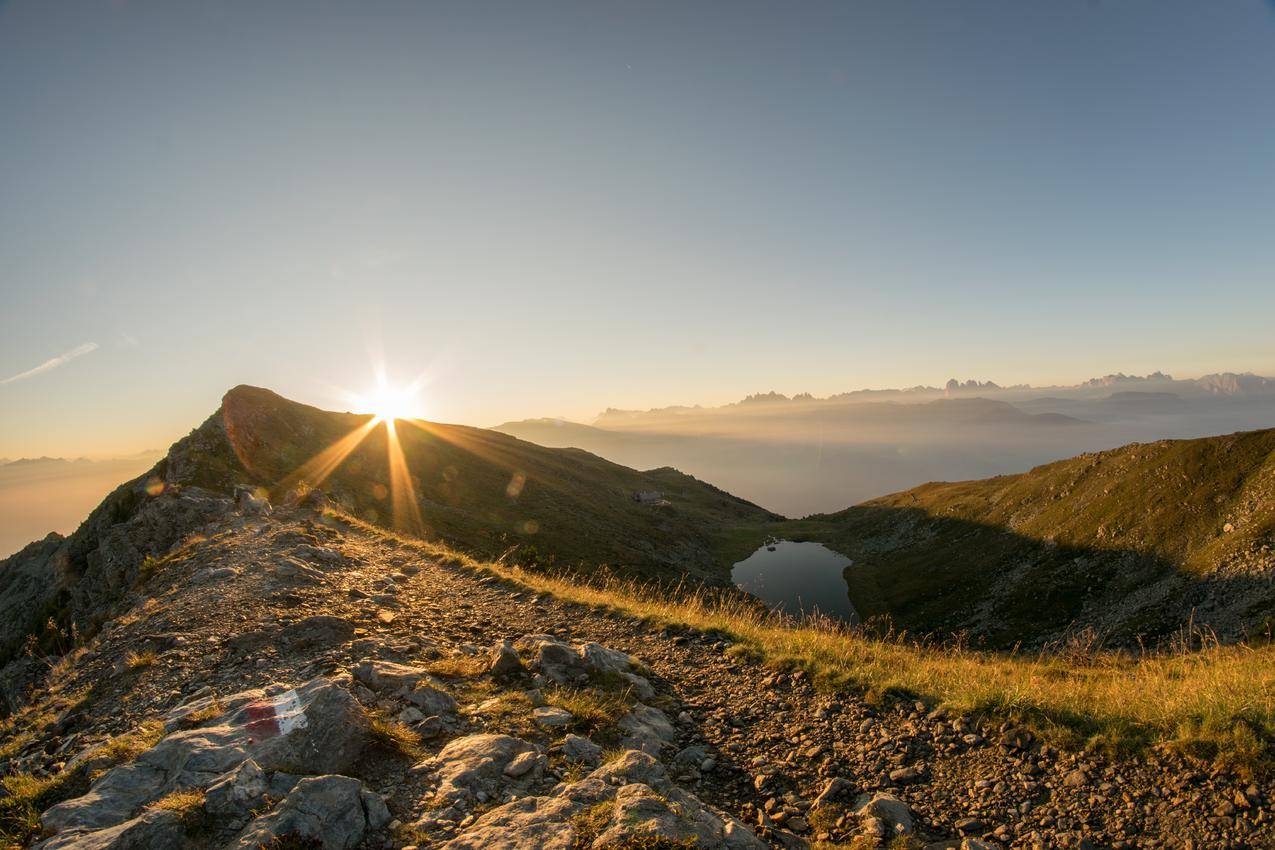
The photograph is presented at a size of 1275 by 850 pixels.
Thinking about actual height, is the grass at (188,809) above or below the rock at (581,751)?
above

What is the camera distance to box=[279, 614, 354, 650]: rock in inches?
477

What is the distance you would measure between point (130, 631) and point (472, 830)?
13.7m

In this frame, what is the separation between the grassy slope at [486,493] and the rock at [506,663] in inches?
1071

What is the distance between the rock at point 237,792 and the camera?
6.14m

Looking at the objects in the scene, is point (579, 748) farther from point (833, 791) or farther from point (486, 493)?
point (486, 493)

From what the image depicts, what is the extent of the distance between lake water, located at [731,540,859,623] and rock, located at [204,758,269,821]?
7857cm

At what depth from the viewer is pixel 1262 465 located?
53688 mm

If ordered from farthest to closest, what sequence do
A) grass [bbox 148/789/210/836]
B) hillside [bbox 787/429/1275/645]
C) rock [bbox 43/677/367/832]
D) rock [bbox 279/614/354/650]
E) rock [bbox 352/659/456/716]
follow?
1. hillside [bbox 787/429/1275/645]
2. rock [bbox 279/614/354/650]
3. rock [bbox 352/659/456/716]
4. rock [bbox 43/677/367/832]
5. grass [bbox 148/789/210/836]

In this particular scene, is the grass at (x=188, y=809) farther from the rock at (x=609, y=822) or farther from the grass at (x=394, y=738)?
the rock at (x=609, y=822)

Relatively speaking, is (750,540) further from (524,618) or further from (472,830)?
(472,830)

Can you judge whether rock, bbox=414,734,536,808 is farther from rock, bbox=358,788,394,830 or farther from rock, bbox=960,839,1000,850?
rock, bbox=960,839,1000,850

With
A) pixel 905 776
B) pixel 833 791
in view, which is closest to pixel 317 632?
pixel 833 791

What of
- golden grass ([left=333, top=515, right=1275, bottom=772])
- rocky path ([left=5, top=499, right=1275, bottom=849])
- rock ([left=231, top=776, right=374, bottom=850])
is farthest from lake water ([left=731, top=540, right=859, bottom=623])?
rock ([left=231, top=776, right=374, bottom=850])

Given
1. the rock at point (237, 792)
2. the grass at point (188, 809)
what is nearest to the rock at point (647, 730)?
the rock at point (237, 792)
